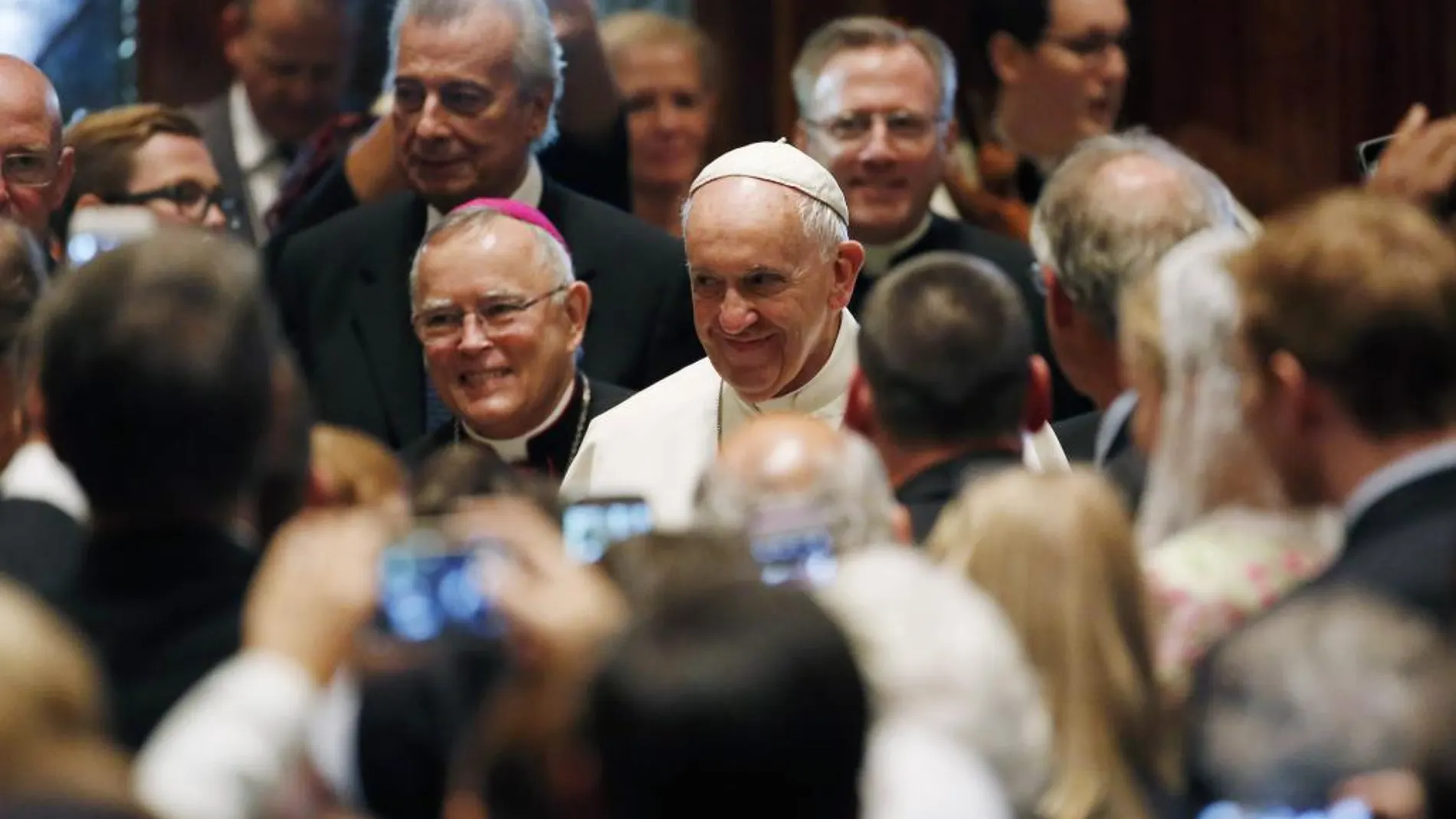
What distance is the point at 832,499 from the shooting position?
9.24ft

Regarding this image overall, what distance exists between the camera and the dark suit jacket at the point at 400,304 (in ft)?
17.8

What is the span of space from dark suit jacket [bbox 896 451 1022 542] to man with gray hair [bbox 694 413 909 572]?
0.39 metres

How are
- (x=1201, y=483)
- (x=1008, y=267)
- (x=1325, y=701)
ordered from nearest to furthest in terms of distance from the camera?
(x=1325, y=701)
(x=1201, y=483)
(x=1008, y=267)

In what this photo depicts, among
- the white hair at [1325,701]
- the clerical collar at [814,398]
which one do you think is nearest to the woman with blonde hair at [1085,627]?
the white hair at [1325,701]

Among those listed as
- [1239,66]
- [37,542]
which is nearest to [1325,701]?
[37,542]

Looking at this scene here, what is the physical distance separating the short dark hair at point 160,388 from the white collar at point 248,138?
372cm

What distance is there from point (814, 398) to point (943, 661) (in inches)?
92.5

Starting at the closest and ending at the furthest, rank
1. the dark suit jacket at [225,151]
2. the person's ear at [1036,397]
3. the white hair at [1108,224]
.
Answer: the person's ear at [1036,397] < the white hair at [1108,224] < the dark suit jacket at [225,151]

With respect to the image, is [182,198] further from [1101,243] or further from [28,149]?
[1101,243]

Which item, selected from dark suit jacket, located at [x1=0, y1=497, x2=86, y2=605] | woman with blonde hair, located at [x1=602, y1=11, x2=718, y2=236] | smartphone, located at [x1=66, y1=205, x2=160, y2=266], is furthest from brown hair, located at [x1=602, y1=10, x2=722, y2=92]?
dark suit jacket, located at [x1=0, y1=497, x2=86, y2=605]

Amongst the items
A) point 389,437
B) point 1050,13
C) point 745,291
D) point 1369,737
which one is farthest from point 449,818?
point 1050,13

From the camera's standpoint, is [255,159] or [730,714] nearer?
[730,714]

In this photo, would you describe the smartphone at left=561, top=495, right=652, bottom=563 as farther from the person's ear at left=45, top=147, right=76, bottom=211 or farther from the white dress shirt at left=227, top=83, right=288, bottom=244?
the white dress shirt at left=227, top=83, right=288, bottom=244

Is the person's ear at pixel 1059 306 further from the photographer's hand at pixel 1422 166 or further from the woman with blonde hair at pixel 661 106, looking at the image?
the woman with blonde hair at pixel 661 106
